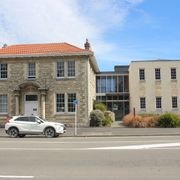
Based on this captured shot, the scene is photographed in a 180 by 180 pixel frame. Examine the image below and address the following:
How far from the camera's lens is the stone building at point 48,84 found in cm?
3862

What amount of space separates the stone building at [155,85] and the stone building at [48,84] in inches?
616

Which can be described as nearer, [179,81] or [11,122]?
[11,122]

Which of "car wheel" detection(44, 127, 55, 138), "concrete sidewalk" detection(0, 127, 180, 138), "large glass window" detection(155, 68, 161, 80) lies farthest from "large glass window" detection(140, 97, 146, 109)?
"car wheel" detection(44, 127, 55, 138)

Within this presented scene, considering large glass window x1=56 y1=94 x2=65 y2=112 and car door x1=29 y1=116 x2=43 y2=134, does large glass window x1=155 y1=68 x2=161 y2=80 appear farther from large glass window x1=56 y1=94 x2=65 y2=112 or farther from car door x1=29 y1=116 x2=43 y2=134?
car door x1=29 y1=116 x2=43 y2=134

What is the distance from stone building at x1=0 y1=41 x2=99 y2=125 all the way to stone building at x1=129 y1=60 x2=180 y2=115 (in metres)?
15.6

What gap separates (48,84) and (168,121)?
10.8 meters

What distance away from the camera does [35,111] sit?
39188 millimetres

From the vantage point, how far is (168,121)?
124 feet

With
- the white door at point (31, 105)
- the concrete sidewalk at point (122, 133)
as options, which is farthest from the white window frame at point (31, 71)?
the concrete sidewalk at point (122, 133)

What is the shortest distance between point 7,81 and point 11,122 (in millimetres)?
11326

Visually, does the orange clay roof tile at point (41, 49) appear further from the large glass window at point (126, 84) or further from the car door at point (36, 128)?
the large glass window at point (126, 84)

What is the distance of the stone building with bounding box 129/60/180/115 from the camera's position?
5284cm

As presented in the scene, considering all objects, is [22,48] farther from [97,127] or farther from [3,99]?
[97,127]
